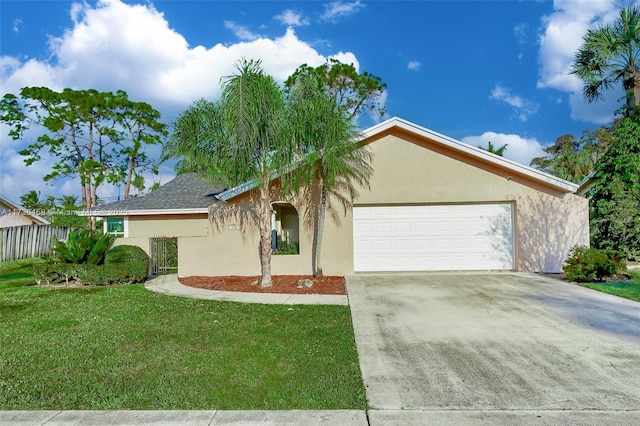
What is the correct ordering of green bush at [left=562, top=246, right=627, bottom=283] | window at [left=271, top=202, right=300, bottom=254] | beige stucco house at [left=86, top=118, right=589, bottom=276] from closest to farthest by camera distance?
green bush at [left=562, top=246, right=627, bottom=283]
beige stucco house at [left=86, top=118, right=589, bottom=276]
window at [left=271, top=202, right=300, bottom=254]

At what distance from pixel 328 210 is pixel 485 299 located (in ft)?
18.2

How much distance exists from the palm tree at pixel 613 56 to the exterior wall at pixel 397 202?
602 cm

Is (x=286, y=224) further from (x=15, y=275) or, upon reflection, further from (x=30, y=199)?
(x=30, y=199)

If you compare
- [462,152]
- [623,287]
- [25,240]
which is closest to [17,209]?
[25,240]

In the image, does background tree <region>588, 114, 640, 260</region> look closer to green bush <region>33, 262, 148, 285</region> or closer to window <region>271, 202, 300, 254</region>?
window <region>271, 202, 300, 254</region>

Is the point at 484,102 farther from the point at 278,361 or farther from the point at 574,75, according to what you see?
the point at 278,361

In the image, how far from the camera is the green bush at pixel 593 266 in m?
9.97

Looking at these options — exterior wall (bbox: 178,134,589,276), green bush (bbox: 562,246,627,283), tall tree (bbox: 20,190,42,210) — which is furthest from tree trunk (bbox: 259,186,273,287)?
tall tree (bbox: 20,190,42,210)

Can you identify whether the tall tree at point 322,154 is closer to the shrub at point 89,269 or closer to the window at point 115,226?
the shrub at point 89,269

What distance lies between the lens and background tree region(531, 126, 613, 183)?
2139cm

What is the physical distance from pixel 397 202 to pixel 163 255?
8557 millimetres

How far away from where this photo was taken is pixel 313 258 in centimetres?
1198

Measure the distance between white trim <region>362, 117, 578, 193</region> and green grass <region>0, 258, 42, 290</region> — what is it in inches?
472

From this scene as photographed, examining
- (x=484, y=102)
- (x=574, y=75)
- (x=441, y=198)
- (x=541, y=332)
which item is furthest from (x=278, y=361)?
(x=484, y=102)
